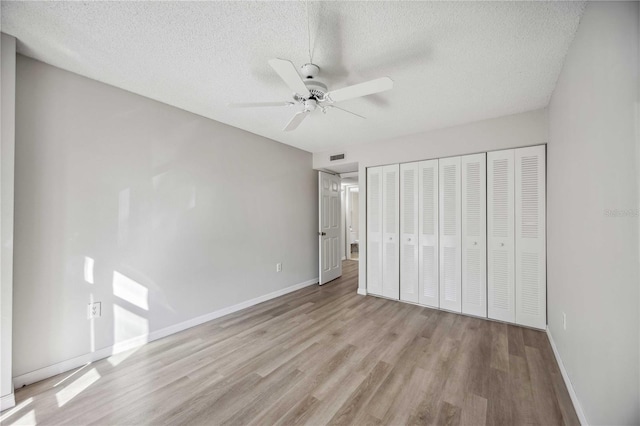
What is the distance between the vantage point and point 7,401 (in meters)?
1.71

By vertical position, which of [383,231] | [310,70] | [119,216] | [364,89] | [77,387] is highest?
[310,70]

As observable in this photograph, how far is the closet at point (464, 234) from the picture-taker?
115 inches

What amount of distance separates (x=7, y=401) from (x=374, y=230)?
3973 millimetres

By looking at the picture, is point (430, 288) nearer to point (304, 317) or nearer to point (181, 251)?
point (304, 317)

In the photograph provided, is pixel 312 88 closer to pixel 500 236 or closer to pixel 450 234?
pixel 450 234

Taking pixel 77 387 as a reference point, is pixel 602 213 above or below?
above

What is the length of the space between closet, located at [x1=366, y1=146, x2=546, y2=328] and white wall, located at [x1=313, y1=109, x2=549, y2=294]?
0.30 feet

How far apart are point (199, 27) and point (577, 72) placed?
98.4 inches

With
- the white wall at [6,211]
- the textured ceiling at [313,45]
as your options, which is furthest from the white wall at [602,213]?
the white wall at [6,211]

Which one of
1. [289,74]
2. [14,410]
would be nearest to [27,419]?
[14,410]

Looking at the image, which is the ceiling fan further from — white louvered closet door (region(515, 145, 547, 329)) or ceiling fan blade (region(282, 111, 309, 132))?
white louvered closet door (region(515, 145, 547, 329))

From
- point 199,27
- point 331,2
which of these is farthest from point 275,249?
point 331,2

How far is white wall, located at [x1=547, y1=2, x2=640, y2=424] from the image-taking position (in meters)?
1.05

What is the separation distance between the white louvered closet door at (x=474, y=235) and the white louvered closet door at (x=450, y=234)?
6 centimetres
